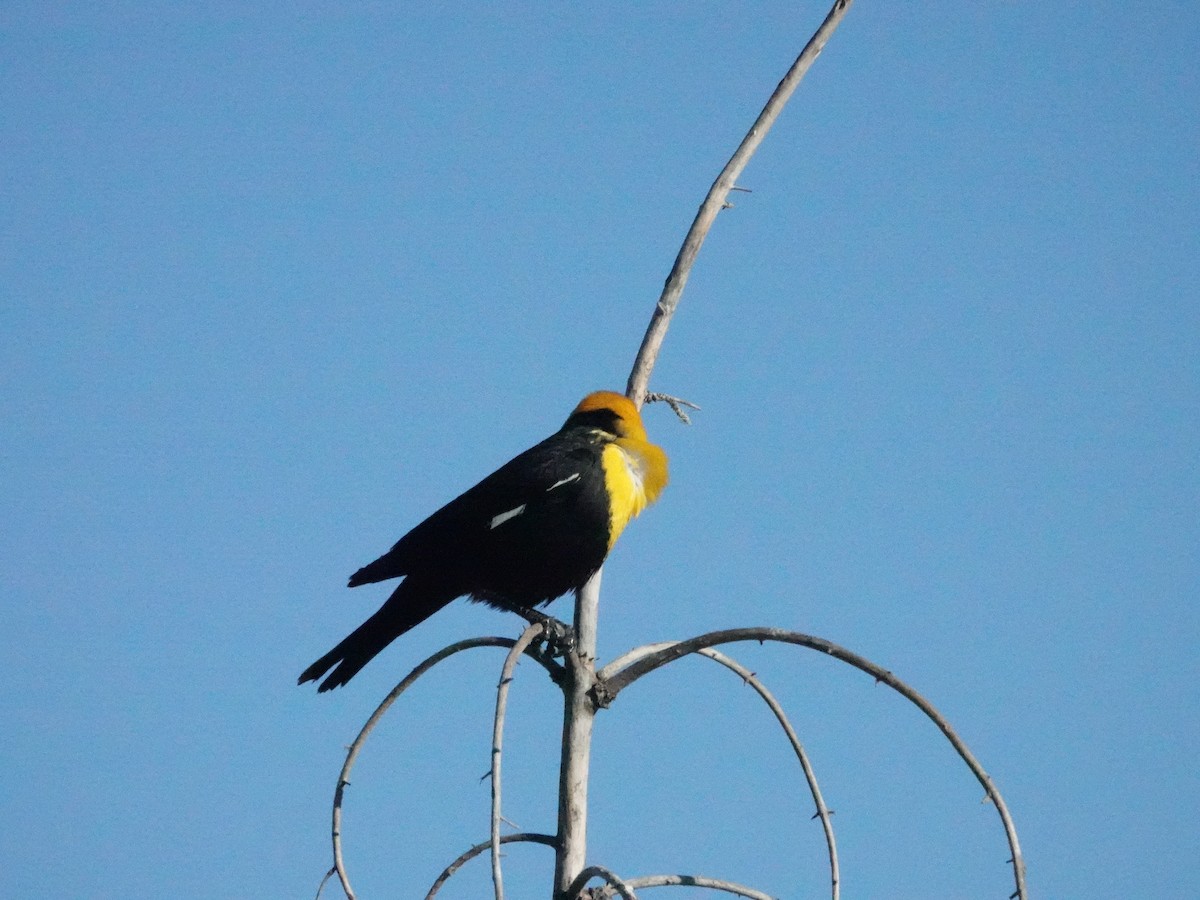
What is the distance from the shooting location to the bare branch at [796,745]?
10.9 ft

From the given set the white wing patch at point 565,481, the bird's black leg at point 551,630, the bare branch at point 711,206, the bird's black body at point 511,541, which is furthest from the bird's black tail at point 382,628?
the bare branch at point 711,206

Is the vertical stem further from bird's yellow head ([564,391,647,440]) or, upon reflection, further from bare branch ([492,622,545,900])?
bird's yellow head ([564,391,647,440])

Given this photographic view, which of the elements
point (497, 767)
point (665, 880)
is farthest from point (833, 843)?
point (497, 767)

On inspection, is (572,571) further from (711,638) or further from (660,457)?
(711,638)

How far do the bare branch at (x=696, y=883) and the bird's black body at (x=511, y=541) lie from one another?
1647 millimetres

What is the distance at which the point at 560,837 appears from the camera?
133 inches

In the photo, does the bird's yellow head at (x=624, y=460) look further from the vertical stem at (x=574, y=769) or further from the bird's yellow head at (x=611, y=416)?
the vertical stem at (x=574, y=769)

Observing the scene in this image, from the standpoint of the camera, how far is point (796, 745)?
3512 mm

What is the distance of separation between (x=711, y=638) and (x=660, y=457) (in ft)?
6.83

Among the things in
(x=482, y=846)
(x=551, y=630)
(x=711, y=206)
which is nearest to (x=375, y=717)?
(x=482, y=846)

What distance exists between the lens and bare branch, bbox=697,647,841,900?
333cm

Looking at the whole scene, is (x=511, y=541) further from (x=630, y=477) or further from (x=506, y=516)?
(x=630, y=477)

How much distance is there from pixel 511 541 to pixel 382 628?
0.59 metres

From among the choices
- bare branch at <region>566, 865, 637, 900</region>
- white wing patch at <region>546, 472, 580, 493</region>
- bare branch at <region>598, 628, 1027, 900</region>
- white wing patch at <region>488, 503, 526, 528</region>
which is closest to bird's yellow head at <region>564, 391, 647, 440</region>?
white wing patch at <region>546, 472, 580, 493</region>
